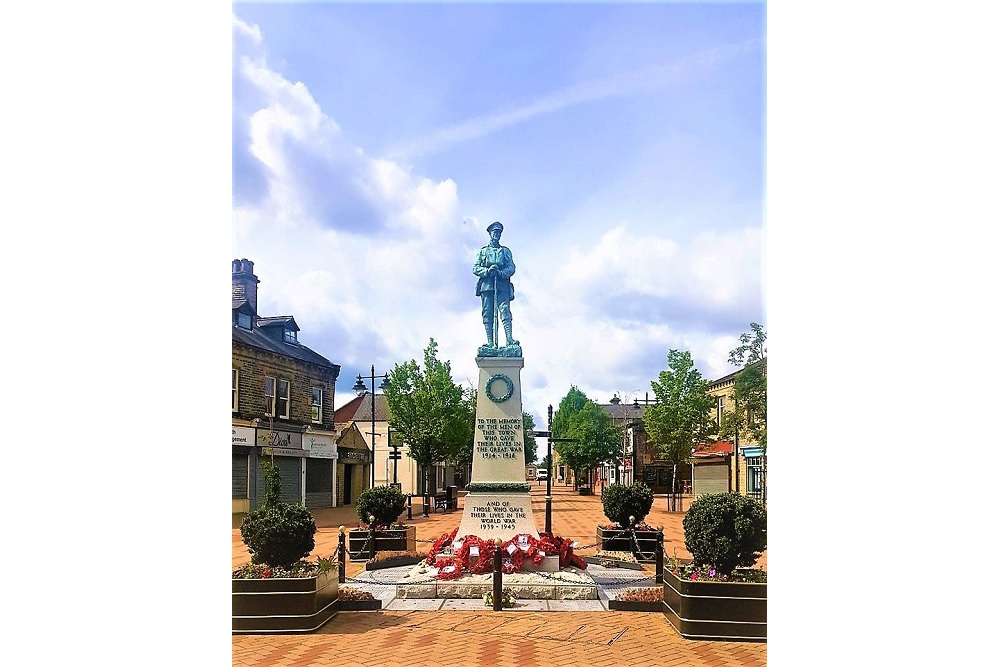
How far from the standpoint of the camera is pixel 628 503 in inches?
500

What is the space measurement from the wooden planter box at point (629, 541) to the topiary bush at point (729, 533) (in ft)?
16.6

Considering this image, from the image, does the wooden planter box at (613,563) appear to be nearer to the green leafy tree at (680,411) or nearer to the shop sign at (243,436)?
the shop sign at (243,436)

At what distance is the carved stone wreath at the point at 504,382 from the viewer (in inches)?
423

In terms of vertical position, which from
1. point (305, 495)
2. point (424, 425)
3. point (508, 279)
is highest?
point (508, 279)

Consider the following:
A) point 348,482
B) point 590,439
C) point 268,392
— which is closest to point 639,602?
point 268,392

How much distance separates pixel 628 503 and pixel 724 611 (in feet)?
19.9

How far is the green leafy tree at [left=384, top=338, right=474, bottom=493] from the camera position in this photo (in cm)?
2503

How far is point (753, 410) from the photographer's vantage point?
15688mm

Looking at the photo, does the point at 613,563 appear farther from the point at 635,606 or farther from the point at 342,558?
the point at 342,558

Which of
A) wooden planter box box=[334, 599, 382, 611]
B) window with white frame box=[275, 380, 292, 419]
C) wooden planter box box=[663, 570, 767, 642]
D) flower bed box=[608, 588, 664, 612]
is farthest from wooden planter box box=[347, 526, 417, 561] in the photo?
window with white frame box=[275, 380, 292, 419]

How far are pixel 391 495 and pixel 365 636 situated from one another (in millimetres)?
6102

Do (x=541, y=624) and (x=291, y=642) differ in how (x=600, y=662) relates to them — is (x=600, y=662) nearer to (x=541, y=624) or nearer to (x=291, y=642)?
(x=541, y=624)

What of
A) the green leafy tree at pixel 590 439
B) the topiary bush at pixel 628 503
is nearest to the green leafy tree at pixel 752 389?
the topiary bush at pixel 628 503
